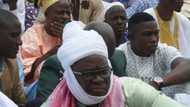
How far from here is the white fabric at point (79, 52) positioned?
9.99 feet

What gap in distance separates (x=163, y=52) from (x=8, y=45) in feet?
4.44

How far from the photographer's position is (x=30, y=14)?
6047mm

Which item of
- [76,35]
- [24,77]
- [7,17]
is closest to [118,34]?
[24,77]

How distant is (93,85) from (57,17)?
2205 millimetres

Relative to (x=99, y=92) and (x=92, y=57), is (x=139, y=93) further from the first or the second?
(x=92, y=57)

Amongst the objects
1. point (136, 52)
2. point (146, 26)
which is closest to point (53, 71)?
point (136, 52)

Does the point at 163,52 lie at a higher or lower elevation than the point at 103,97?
lower

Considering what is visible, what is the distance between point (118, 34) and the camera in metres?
5.43

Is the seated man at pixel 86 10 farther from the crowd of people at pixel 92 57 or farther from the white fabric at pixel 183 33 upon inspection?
the white fabric at pixel 183 33

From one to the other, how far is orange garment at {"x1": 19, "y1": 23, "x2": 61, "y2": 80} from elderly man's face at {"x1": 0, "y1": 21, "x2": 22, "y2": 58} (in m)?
0.88

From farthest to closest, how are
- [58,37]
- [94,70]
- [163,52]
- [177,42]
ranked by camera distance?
[177,42] < [58,37] < [163,52] < [94,70]

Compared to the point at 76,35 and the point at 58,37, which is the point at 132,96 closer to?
the point at 76,35

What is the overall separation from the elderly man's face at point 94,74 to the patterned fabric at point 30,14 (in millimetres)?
3031

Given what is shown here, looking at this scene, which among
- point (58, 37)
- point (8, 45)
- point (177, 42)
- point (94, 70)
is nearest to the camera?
point (94, 70)
